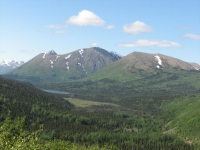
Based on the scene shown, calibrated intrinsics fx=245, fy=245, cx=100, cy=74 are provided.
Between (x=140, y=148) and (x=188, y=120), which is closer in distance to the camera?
(x=140, y=148)

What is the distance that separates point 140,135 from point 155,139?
37.9 feet

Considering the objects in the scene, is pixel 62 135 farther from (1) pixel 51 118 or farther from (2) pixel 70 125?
(1) pixel 51 118

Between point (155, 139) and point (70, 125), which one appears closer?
point (155, 139)

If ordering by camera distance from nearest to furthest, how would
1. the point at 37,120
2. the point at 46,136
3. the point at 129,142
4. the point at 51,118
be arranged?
the point at 46,136 → the point at 129,142 → the point at 37,120 → the point at 51,118

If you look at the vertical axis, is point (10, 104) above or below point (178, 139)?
above

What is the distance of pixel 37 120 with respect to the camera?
18000cm

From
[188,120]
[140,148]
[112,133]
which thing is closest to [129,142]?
[140,148]

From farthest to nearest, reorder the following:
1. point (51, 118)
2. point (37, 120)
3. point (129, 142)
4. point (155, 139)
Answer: point (51, 118) < point (37, 120) < point (155, 139) < point (129, 142)

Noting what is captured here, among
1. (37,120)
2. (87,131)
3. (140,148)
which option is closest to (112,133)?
(87,131)

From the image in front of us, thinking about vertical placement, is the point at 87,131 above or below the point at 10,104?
below

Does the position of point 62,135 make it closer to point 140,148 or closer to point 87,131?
point 87,131

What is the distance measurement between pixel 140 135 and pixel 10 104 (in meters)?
105

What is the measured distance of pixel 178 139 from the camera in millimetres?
165125

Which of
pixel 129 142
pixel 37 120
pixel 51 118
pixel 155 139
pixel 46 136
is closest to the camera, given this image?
pixel 46 136
